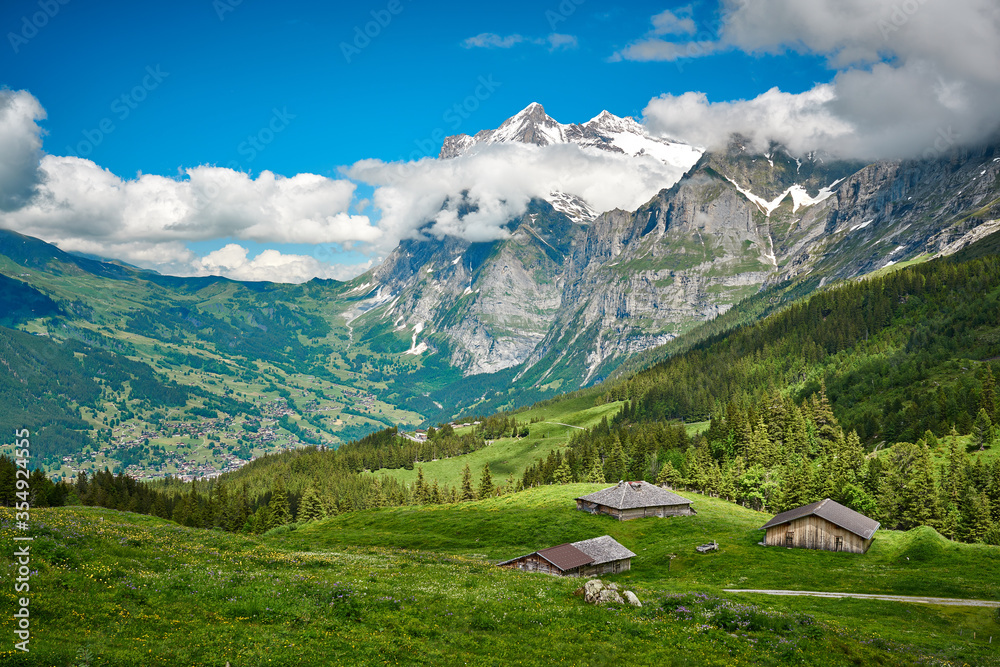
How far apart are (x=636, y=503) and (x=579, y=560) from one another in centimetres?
3726

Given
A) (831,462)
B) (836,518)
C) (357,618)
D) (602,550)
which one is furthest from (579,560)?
(831,462)

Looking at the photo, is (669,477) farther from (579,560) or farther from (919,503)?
(579,560)

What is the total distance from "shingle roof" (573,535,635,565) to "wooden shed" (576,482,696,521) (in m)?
27.8

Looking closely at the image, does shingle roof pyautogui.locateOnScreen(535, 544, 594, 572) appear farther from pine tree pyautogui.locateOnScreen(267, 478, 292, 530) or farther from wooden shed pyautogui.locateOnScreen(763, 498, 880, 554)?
pine tree pyautogui.locateOnScreen(267, 478, 292, 530)

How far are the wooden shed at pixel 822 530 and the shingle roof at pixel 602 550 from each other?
2240 centimetres

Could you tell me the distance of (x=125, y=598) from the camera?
2383 cm

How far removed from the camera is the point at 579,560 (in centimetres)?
5991

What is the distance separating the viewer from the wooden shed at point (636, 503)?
307 feet

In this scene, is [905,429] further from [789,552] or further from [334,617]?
[334,617]

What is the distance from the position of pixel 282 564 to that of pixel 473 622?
15.1 m

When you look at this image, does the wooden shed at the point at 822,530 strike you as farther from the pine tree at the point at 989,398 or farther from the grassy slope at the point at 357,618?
the pine tree at the point at 989,398

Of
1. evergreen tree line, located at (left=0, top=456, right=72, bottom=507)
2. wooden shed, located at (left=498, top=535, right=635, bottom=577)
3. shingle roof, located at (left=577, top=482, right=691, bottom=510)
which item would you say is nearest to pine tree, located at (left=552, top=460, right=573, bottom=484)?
shingle roof, located at (left=577, top=482, right=691, bottom=510)

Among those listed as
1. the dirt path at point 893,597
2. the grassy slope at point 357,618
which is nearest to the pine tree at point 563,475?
the dirt path at point 893,597

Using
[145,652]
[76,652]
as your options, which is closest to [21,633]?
[76,652]
